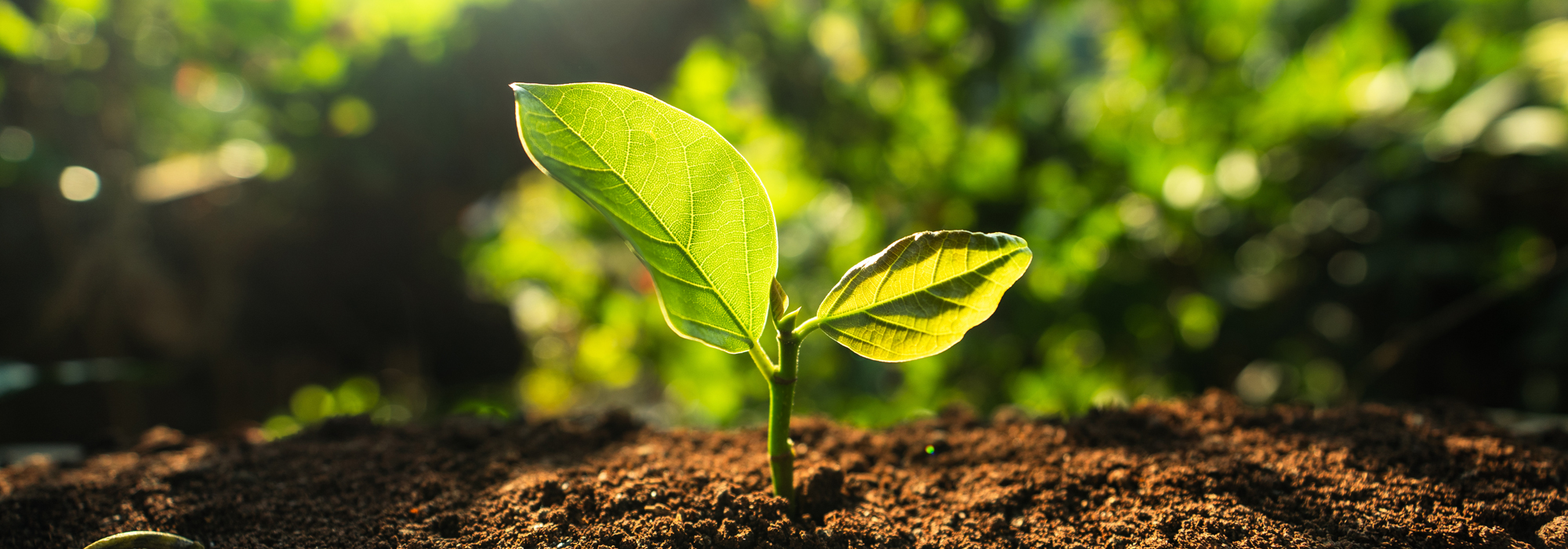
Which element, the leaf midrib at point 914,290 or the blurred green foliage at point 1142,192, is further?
the blurred green foliage at point 1142,192

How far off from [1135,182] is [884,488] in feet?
2.91

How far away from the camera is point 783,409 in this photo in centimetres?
56

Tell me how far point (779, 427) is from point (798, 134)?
3.80ft

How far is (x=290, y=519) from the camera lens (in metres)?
0.63

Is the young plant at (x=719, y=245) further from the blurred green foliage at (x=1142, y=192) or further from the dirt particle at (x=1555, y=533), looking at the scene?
the blurred green foliage at (x=1142, y=192)

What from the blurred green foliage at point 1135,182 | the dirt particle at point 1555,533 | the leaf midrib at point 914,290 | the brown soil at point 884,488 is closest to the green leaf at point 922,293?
the leaf midrib at point 914,290

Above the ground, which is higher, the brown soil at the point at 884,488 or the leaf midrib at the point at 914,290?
the leaf midrib at the point at 914,290

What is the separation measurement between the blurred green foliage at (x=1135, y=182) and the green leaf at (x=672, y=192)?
0.80 metres

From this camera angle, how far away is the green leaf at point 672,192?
17.7 inches

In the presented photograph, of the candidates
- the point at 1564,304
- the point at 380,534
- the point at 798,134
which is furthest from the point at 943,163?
the point at 1564,304

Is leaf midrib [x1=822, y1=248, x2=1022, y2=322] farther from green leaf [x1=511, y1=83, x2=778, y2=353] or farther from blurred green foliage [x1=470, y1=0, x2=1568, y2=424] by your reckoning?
blurred green foliage [x1=470, y1=0, x2=1568, y2=424]

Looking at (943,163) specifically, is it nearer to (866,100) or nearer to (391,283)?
(866,100)

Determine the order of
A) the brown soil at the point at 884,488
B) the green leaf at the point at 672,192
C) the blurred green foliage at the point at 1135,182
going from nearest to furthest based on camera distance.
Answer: the green leaf at the point at 672,192, the brown soil at the point at 884,488, the blurred green foliage at the point at 1135,182

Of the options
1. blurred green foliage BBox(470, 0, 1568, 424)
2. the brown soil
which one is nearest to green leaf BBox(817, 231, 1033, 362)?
the brown soil
